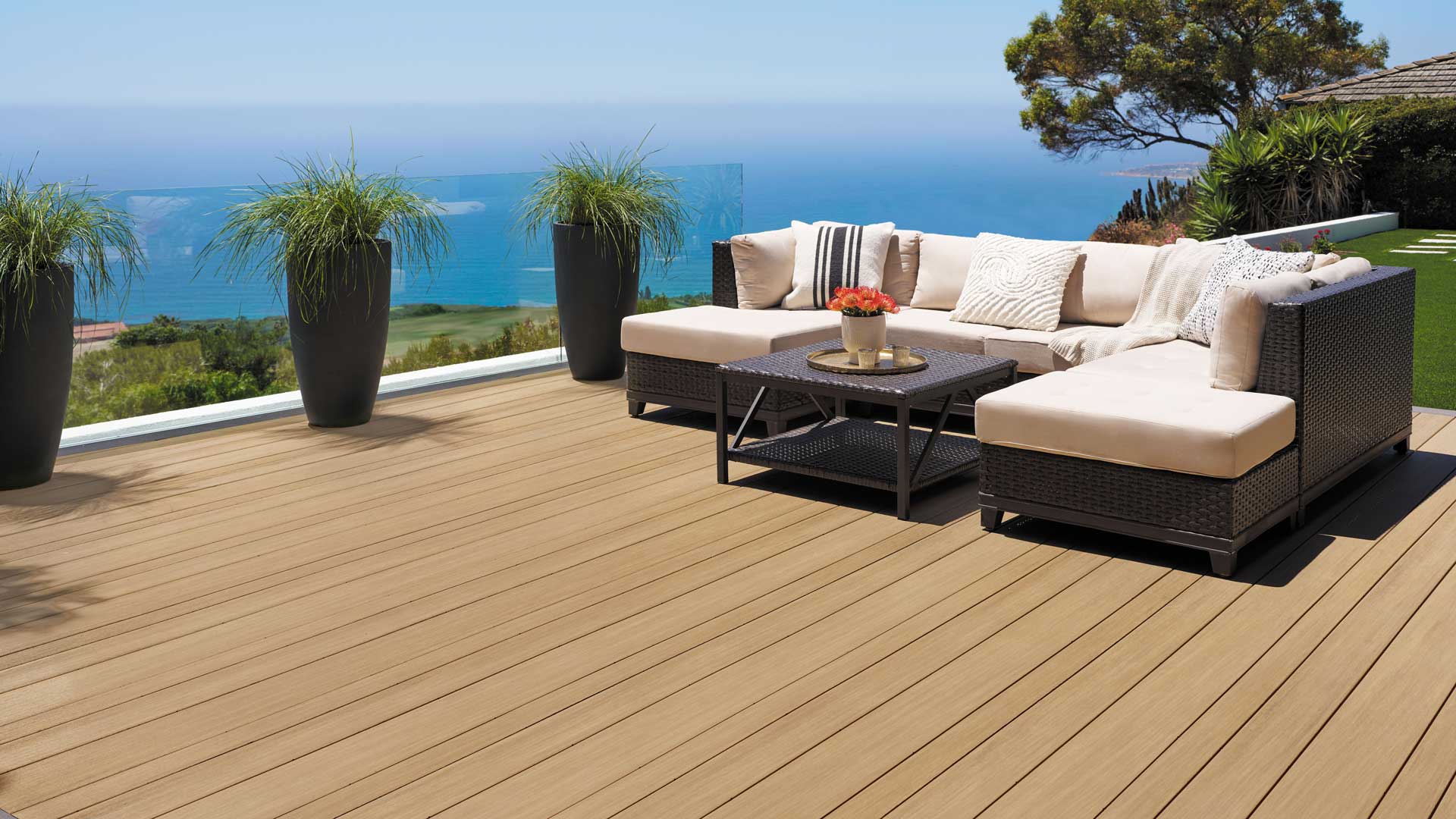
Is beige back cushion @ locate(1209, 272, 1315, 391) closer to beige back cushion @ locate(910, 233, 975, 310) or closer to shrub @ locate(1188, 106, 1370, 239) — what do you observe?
beige back cushion @ locate(910, 233, 975, 310)

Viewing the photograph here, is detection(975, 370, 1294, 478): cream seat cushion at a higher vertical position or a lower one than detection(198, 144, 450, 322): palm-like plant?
lower

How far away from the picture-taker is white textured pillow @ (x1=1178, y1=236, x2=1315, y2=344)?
4621 millimetres

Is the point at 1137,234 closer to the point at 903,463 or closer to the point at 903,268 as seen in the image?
the point at 903,268

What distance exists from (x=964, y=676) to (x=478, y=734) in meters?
1.10

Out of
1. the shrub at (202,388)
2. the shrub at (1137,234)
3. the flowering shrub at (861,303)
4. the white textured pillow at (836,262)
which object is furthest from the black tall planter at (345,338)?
the shrub at (1137,234)

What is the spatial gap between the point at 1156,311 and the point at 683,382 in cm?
198

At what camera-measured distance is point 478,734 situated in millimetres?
2740

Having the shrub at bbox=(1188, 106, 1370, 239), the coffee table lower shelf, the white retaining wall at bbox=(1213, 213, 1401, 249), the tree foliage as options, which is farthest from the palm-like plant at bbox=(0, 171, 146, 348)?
the tree foliage

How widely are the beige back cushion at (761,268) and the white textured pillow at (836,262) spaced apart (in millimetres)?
52

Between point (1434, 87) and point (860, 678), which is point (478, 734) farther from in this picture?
point (1434, 87)

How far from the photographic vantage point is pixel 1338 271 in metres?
4.41

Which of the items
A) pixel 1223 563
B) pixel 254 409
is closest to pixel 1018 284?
pixel 1223 563

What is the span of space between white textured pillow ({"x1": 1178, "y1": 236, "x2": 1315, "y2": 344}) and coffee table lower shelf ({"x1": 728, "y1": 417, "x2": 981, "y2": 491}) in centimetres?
94

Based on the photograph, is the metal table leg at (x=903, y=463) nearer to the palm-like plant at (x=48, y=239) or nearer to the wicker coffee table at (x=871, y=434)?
the wicker coffee table at (x=871, y=434)
